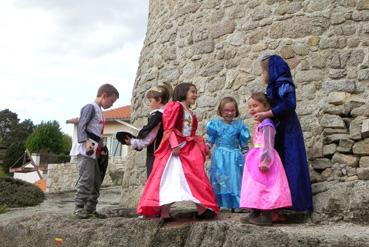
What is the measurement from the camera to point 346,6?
18.7 feet

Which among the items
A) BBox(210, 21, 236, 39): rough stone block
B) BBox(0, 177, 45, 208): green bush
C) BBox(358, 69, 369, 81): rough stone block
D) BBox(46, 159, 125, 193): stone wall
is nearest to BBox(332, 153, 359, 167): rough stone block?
BBox(358, 69, 369, 81): rough stone block

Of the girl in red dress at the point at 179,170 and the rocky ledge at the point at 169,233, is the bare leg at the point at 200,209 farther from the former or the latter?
the rocky ledge at the point at 169,233

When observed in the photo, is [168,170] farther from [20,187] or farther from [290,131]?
[20,187]

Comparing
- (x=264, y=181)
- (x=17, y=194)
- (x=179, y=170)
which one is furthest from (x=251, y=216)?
(x=17, y=194)

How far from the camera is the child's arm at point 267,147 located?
4.23 metres

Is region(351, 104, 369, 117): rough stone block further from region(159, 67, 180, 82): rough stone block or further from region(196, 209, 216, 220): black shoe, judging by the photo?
region(159, 67, 180, 82): rough stone block

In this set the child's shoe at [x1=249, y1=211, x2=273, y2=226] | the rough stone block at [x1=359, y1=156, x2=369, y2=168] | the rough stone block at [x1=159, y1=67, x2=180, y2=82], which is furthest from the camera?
the rough stone block at [x1=159, y1=67, x2=180, y2=82]

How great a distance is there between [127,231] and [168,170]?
65 centimetres

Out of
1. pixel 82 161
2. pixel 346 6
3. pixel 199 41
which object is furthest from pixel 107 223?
pixel 346 6

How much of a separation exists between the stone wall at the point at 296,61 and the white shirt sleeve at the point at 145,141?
Answer: 1.65 meters

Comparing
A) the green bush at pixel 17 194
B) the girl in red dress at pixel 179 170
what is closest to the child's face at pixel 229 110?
the girl in red dress at pixel 179 170

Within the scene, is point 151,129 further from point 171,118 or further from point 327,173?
point 327,173

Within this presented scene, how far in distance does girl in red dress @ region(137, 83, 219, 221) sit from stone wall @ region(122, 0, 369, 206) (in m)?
1.28

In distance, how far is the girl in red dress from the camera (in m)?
4.26
